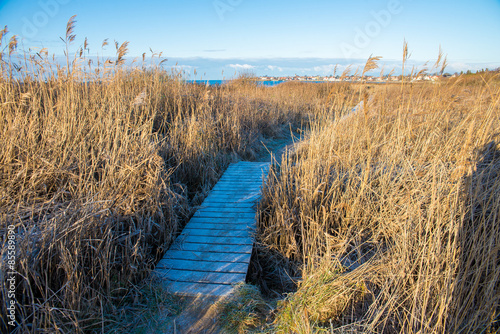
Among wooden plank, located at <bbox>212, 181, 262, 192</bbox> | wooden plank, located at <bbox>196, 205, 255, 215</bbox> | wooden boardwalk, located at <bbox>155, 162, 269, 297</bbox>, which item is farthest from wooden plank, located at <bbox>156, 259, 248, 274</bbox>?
wooden plank, located at <bbox>212, 181, 262, 192</bbox>

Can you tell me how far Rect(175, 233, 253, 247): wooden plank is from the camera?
2.99 m

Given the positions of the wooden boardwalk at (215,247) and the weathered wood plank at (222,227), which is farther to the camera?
the weathered wood plank at (222,227)

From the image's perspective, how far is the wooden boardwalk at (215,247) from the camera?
2.38m

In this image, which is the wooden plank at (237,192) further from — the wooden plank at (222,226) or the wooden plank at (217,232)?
the wooden plank at (217,232)

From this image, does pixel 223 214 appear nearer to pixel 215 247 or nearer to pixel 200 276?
pixel 215 247

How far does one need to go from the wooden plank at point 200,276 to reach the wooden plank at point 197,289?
51mm

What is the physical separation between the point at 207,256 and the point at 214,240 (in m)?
0.29

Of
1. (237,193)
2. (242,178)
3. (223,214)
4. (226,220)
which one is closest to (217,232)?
(226,220)

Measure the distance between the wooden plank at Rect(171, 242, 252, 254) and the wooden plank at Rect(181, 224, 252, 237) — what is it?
0.21m

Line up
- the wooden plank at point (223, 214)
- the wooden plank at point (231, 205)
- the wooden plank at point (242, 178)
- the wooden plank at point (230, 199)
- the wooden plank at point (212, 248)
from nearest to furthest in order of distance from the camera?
the wooden plank at point (212, 248), the wooden plank at point (223, 214), the wooden plank at point (231, 205), the wooden plank at point (230, 199), the wooden plank at point (242, 178)

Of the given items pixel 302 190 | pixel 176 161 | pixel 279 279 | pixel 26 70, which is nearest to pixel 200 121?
pixel 176 161

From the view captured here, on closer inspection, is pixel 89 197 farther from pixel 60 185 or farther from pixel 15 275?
pixel 15 275

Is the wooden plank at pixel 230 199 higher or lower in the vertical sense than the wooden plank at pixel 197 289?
higher

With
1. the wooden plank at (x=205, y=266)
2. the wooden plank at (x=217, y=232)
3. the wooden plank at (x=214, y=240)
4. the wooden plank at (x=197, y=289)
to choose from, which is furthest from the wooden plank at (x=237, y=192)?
the wooden plank at (x=197, y=289)
